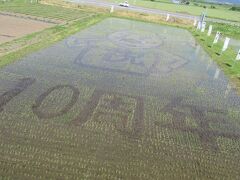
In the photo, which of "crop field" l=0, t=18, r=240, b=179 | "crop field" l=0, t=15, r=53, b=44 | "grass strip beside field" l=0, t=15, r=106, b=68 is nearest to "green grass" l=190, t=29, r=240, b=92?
"crop field" l=0, t=18, r=240, b=179

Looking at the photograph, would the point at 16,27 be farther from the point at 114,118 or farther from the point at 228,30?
the point at 228,30

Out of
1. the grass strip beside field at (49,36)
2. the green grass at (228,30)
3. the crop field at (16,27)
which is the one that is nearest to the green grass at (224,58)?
the green grass at (228,30)

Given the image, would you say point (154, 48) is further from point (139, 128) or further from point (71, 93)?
point (139, 128)

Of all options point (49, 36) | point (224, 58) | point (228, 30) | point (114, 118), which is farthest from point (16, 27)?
point (228, 30)

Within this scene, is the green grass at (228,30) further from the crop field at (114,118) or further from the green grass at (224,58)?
the crop field at (114,118)

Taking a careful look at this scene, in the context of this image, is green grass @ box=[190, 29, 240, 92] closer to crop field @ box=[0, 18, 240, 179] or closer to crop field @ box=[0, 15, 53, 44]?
crop field @ box=[0, 18, 240, 179]

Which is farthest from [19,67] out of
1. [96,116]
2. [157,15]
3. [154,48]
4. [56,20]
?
[157,15]
